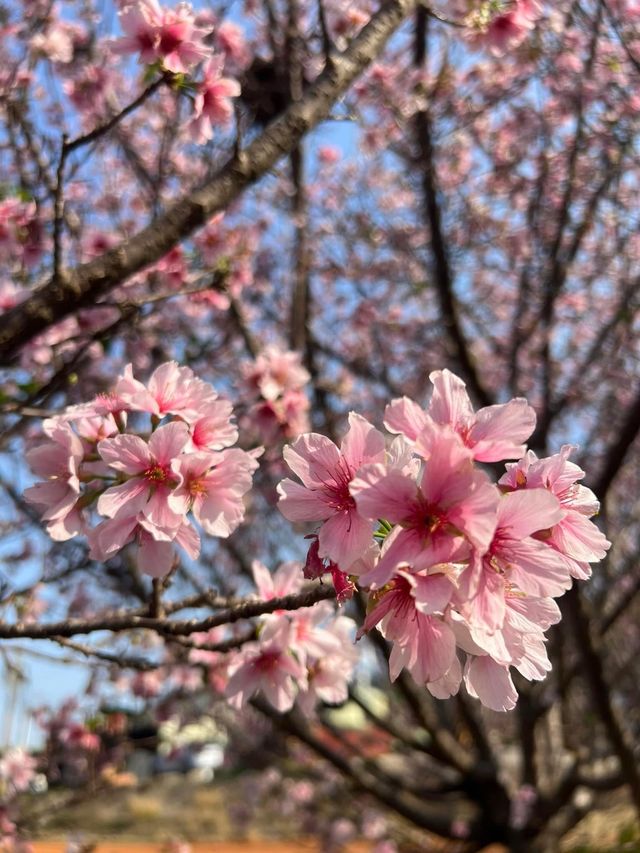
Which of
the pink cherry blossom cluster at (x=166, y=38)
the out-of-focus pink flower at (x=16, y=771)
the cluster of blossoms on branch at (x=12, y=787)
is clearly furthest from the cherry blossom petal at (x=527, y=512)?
the out-of-focus pink flower at (x=16, y=771)

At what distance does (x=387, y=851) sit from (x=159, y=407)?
20.7ft

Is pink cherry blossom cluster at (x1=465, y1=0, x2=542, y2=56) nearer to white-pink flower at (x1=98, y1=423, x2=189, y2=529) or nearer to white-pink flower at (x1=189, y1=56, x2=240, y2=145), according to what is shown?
white-pink flower at (x1=189, y1=56, x2=240, y2=145)

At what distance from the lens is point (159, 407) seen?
156 centimetres

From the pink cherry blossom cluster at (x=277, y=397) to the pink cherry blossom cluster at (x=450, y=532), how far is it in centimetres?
193

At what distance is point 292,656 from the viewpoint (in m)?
1.91

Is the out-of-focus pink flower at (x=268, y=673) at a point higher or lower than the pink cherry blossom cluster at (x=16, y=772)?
higher

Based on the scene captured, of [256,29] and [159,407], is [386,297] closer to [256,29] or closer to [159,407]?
[256,29]

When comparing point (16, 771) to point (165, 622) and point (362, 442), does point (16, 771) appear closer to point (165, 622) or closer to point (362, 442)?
point (165, 622)

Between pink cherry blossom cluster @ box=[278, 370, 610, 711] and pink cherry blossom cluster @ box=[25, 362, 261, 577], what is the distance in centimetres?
27

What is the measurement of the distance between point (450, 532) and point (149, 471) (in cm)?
66

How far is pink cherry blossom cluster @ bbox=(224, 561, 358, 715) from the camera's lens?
6.09ft

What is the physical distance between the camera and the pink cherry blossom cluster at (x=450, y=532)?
1.08 m

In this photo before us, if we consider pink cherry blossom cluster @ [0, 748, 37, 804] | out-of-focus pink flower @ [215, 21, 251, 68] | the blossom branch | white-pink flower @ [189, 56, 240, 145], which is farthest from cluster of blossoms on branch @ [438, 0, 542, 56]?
pink cherry blossom cluster @ [0, 748, 37, 804]

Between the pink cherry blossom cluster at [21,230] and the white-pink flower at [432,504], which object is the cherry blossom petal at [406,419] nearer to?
the white-pink flower at [432,504]
